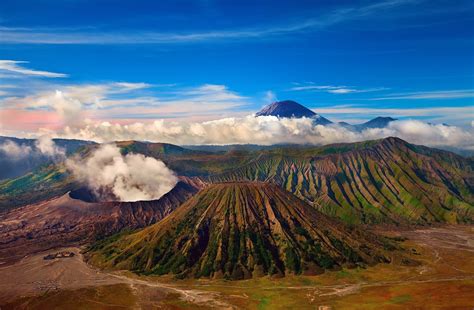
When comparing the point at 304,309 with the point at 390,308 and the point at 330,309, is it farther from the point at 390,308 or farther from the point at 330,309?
the point at 390,308

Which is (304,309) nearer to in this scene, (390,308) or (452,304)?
(390,308)

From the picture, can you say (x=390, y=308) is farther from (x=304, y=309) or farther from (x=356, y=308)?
(x=304, y=309)

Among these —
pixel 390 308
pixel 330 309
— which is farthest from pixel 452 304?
pixel 330 309

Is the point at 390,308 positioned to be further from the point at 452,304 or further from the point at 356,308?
the point at 452,304

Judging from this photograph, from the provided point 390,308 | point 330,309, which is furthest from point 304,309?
point 390,308

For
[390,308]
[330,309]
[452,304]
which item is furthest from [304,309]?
[452,304]
